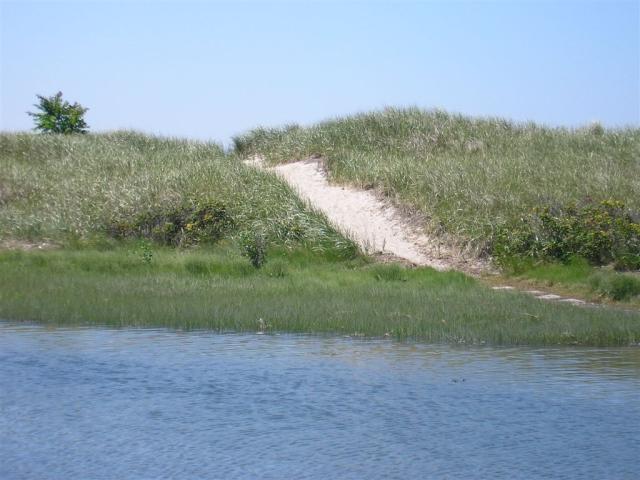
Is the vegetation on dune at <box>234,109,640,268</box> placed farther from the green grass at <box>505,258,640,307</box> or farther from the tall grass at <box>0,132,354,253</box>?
the tall grass at <box>0,132,354,253</box>

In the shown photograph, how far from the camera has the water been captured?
8859 mm

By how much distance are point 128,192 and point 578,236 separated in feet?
43.1

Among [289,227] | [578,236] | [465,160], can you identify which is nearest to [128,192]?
[289,227]

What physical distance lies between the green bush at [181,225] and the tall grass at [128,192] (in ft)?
0.96

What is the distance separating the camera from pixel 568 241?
23.1 m

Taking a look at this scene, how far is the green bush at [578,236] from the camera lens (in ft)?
74.8

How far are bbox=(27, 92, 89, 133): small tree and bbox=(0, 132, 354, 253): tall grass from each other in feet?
37.3

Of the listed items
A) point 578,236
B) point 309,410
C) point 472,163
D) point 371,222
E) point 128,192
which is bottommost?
point 309,410

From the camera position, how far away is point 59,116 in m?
46.9

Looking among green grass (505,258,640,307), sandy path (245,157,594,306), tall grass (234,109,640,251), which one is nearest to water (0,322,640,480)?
green grass (505,258,640,307)

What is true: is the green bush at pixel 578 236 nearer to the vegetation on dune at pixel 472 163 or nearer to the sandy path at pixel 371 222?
the vegetation on dune at pixel 472 163

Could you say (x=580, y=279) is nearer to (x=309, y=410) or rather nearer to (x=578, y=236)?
(x=578, y=236)

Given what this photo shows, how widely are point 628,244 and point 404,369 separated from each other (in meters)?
12.0

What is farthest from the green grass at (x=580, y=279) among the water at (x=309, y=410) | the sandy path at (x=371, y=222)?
the water at (x=309, y=410)
